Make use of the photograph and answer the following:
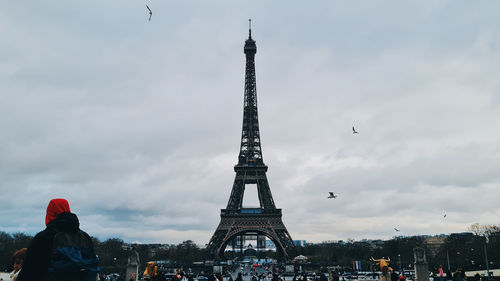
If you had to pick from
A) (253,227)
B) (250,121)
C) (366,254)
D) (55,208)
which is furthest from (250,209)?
(55,208)

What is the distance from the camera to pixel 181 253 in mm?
126750

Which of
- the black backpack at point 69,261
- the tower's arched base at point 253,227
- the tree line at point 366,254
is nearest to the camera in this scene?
the black backpack at point 69,261

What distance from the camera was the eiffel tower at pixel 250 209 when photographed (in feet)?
268

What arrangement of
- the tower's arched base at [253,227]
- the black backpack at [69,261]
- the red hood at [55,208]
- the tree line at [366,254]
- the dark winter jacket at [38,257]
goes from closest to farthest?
the dark winter jacket at [38,257], the black backpack at [69,261], the red hood at [55,208], the tree line at [366,254], the tower's arched base at [253,227]

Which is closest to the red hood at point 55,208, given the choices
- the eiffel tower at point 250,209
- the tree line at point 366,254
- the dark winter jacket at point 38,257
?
the dark winter jacket at point 38,257

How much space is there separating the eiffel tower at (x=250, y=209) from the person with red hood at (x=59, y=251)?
76.9m

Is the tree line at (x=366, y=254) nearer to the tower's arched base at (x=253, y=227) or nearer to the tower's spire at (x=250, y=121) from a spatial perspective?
the tower's arched base at (x=253, y=227)

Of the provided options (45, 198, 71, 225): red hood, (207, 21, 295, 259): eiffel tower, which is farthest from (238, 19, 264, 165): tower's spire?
(45, 198, 71, 225): red hood

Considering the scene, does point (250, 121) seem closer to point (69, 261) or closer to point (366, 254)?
point (366, 254)

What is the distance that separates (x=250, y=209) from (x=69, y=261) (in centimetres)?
8347

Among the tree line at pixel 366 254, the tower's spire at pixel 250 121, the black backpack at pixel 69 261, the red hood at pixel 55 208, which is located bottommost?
the tree line at pixel 366 254

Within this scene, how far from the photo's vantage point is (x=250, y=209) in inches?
3406

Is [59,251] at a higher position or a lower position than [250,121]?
lower

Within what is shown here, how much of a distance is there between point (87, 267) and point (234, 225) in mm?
79724
